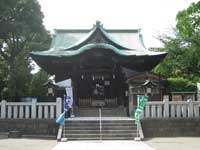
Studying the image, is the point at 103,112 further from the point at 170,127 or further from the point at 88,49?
the point at 170,127

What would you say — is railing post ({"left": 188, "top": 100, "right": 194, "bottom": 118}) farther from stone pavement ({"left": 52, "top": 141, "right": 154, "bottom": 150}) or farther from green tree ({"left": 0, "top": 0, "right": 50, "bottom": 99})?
green tree ({"left": 0, "top": 0, "right": 50, "bottom": 99})

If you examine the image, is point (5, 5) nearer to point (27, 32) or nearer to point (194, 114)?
point (27, 32)

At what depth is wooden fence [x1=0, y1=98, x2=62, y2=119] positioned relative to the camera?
1603cm

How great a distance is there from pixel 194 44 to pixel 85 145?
13.6 meters

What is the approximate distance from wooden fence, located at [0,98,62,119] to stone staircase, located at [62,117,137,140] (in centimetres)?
92

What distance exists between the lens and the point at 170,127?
15.6 m

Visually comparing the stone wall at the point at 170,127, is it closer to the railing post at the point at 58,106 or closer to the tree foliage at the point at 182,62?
the railing post at the point at 58,106

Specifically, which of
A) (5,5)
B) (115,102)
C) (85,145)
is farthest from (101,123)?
(5,5)

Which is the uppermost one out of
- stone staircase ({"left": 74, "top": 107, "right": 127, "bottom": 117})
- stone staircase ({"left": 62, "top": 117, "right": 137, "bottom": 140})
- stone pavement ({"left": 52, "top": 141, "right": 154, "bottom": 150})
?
stone staircase ({"left": 74, "top": 107, "right": 127, "bottom": 117})

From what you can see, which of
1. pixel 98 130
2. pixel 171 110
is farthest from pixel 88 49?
pixel 171 110

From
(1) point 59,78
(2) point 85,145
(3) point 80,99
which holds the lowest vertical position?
(2) point 85,145

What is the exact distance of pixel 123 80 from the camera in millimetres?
21344

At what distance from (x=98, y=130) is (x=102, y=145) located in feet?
8.31

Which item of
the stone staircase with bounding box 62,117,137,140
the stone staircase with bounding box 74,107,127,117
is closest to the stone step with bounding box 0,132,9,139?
the stone staircase with bounding box 62,117,137,140
